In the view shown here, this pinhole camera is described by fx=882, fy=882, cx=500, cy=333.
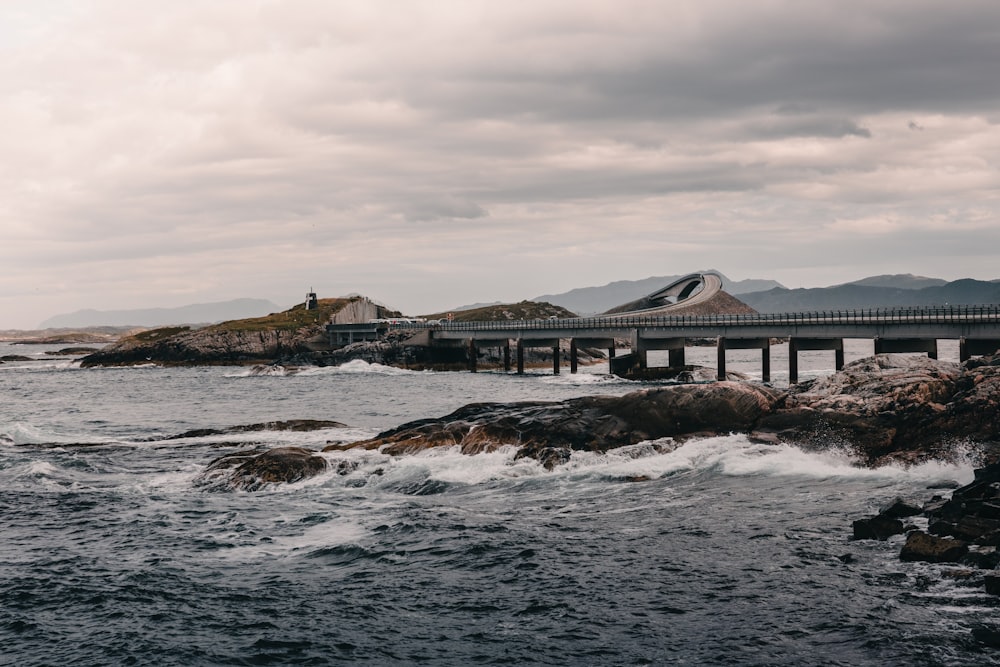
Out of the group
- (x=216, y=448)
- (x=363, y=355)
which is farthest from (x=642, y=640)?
(x=363, y=355)

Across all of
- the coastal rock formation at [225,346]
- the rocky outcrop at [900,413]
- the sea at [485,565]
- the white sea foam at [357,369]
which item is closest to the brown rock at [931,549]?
the sea at [485,565]

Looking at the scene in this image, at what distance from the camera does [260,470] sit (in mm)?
40250

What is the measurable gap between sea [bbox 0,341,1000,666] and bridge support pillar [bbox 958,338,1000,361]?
5355 centimetres

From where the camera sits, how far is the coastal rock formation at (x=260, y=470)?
129 ft

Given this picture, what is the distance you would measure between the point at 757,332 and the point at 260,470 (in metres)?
73.1

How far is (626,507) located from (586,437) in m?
9.12

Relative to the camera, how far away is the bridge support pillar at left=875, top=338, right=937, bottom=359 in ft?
294

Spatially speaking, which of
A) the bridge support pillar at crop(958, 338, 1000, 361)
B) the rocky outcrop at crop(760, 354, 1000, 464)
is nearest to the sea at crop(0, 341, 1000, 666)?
the rocky outcrop at crop(760, 354, 1000, 464)

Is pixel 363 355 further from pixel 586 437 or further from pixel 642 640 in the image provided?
pixel 642 640

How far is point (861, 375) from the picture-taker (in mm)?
→ 44438

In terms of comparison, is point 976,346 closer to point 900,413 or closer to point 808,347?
point 808,347

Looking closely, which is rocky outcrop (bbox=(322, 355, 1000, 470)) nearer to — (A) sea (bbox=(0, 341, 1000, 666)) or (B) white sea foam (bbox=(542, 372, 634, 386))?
(A) sea (bbox=(0, 341, 1000, 666))

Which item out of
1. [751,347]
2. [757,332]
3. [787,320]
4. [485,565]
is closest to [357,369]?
[751,347]

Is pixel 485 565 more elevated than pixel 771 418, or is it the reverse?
pixel 771 418
